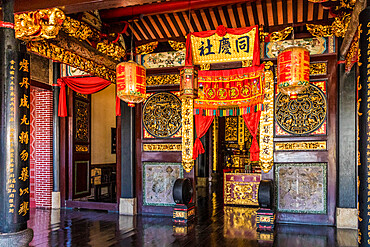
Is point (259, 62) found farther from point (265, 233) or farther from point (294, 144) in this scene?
point (265, 233)

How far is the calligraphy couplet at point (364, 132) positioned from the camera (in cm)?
261

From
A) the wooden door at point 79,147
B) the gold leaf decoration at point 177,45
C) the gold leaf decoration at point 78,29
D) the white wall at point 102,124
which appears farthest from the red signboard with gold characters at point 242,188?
the gold leaf decoration at point 78,29

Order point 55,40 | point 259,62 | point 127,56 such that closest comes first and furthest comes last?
point 55,40 < point 259,62 < point 127,56

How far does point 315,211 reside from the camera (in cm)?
Result: 502

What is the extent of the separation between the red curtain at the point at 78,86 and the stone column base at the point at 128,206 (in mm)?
2136

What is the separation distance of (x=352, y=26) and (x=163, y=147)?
11.4 ft

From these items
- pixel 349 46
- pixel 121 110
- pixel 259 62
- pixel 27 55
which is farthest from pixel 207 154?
pixel 27 55

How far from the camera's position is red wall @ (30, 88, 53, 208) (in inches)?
260

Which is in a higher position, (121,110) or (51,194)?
(121,110)

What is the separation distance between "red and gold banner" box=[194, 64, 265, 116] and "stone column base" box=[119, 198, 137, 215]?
199cm

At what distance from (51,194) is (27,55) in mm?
3843

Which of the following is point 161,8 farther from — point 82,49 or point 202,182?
point 202,182

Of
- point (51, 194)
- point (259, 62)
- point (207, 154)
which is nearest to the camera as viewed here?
Result: point (259, 62)

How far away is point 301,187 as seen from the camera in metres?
5.10
